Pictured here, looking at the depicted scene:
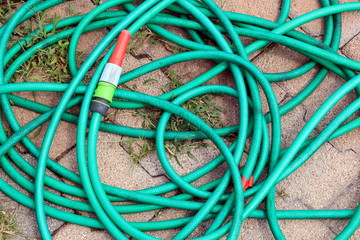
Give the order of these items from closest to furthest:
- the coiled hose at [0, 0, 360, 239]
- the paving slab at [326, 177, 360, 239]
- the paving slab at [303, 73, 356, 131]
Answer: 1. the coiled hose at [0, 0, 360, 239]
2. the paving slab at [326, 177, 360, 239]
3. the paving slab at [303, 73, 356, 131]

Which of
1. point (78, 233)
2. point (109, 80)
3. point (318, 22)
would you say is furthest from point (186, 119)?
point (318, 22)

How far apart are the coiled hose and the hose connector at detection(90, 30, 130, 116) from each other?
0.08 ft

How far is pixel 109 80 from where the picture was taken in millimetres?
1883

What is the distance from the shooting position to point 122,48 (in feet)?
6.27

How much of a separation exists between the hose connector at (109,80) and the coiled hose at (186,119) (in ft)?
0.08

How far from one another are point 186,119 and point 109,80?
1.08 ft

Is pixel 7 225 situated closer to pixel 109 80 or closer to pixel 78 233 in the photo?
pixel 78 233

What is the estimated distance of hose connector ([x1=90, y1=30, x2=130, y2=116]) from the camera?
1.87 meters

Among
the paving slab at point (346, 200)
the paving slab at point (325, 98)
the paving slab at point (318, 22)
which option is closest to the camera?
the paving slab at point (346, 200)

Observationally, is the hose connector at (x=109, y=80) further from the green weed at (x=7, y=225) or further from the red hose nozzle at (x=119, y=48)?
the green weed at (x=7, y=225)

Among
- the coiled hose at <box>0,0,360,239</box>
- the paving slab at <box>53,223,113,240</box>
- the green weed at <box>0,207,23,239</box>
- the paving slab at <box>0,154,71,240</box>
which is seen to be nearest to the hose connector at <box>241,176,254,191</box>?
the coiled hose at <box>0,0,360,239</box>

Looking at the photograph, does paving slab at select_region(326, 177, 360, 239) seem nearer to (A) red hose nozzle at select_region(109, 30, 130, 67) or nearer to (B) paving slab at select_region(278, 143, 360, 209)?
(B) paving slab at select_region(278, 143, 360, 209)

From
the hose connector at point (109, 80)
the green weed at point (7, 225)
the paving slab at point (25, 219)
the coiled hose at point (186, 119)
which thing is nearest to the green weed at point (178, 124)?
the coiled hose at point (186, 119)

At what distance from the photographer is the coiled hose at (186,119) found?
185cm
